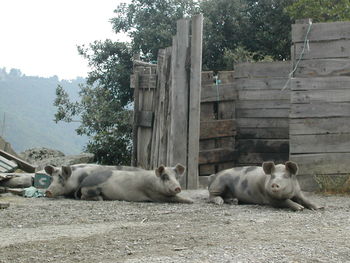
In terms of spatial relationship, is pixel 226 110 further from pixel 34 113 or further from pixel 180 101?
pixel 34 113

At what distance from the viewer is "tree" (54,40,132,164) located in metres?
14.3

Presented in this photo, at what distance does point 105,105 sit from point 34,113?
4629cm

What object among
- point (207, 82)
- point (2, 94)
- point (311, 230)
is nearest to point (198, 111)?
point (207, 82)

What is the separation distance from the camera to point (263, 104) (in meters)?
10.7

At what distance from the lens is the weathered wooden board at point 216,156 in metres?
10.3

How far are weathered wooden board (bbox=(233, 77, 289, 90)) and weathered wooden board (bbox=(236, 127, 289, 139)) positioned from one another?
2.36 ft

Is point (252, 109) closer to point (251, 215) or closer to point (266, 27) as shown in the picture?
point (251, 215)

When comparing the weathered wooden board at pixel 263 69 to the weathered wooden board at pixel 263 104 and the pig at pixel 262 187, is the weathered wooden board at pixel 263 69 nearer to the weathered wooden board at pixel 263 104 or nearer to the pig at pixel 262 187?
the weathered wooden board at pixel 263 104

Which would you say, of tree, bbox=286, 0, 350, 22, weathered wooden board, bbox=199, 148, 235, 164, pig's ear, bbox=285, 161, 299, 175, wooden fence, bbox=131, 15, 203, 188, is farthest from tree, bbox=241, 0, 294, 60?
pig's ear, bbox=285, 161, 299, 175

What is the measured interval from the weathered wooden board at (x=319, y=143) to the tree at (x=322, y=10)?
4.52m

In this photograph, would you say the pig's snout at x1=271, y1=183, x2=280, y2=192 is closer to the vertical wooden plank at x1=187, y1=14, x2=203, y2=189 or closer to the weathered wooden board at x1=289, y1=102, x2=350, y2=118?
the weathered wooden board at x1=289, y1=102, x2=350, y2=118

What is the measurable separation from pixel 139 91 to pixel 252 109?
6.95 feet

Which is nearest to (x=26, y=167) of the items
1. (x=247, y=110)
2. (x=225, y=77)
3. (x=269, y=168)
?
(x=225, y=77)

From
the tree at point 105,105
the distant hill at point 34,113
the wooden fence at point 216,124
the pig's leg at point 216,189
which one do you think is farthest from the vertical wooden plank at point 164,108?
the distant hill at point 34,113
